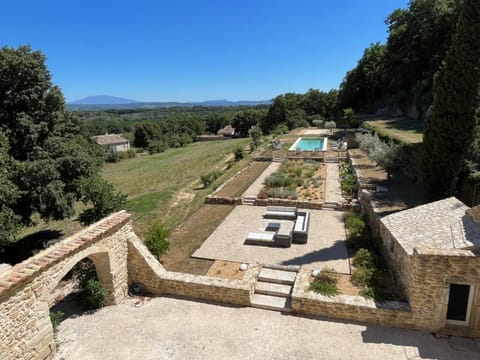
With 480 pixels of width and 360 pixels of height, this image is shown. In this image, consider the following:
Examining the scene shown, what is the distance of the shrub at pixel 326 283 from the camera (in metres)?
7.83

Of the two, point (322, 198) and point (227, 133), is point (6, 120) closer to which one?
point (322, 198)

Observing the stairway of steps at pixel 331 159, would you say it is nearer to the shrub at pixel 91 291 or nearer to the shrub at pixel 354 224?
the shrub at pixel 354 224

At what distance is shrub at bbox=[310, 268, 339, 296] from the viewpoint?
308 inches

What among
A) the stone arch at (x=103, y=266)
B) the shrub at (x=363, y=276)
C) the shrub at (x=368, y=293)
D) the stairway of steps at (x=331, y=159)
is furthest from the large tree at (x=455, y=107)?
the stone arch at (x=103, y=266)

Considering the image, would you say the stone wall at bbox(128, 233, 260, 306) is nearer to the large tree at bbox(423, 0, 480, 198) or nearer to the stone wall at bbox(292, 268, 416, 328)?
the stone wall at bbox(292, 268, 416, 328)

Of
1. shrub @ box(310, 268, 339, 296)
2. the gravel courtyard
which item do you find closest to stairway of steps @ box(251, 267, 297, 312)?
shrub @ box(310, 268, 339, 296)

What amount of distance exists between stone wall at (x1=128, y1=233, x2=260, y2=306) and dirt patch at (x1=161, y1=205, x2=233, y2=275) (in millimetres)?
1001

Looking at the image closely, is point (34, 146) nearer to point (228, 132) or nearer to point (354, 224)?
point (354, 224)

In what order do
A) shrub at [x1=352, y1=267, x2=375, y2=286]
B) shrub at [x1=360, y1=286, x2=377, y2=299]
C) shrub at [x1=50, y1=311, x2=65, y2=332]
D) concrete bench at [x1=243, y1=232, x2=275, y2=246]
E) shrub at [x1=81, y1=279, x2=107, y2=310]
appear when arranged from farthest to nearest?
concrete bench at [x1=243, y1=232, x2=275, y2=246] < shrub at [x1=352, y1=267, x2=375, y2=286] < shrub at [x1=81, y1=279, x2=107, y2=310] < shrub at [x1=360, y1=286, x2=377, y2=299] < shrub at [x1=50, y1=311, x2=65, y2=332]

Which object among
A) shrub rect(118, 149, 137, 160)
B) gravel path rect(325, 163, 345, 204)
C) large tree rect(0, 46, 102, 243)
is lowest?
shrub rect(118, 149, 137, 160)

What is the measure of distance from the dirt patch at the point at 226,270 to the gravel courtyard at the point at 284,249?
0.33 meters

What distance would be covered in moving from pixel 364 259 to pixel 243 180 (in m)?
11.6

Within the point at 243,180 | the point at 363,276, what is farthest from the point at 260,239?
the point at 243,180

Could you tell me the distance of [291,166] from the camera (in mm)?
22234
